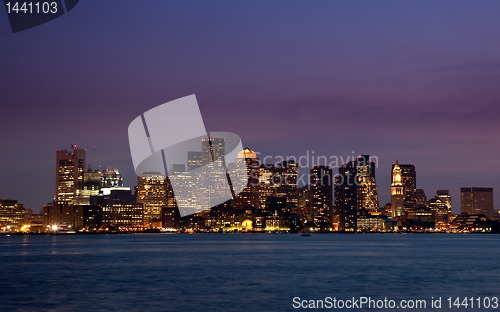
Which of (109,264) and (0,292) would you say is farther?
(109,264)

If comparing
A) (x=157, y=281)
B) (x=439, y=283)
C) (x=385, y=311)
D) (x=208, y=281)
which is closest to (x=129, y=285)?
(x=157, y=281)

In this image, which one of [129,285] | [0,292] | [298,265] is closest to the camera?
[0,292]

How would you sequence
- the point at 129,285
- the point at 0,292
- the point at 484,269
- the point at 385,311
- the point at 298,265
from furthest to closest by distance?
the point at 298,265 → the point at 484,269 → the point at 129,285 → the point at 0,292 → the point at 385,311

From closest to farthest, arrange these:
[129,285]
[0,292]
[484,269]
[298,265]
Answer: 1. [0,292]
2. [129,285]
3. [484,269]
4. [298,265]

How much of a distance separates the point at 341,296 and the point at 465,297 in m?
8.12

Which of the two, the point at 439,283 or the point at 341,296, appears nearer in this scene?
the point at 341,296

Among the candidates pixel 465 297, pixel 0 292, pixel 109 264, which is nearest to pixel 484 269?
Result: pixel 465 297

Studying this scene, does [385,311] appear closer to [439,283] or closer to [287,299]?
[287,299]

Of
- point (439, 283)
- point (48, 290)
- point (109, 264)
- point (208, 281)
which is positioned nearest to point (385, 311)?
point (439, 283)

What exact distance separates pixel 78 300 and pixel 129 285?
27.3ft

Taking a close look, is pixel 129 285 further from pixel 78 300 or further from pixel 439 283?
pixel 439 283

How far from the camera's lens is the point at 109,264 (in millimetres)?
68688

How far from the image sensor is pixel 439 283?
47781mm

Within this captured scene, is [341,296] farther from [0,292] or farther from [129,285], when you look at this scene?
[0,292]
